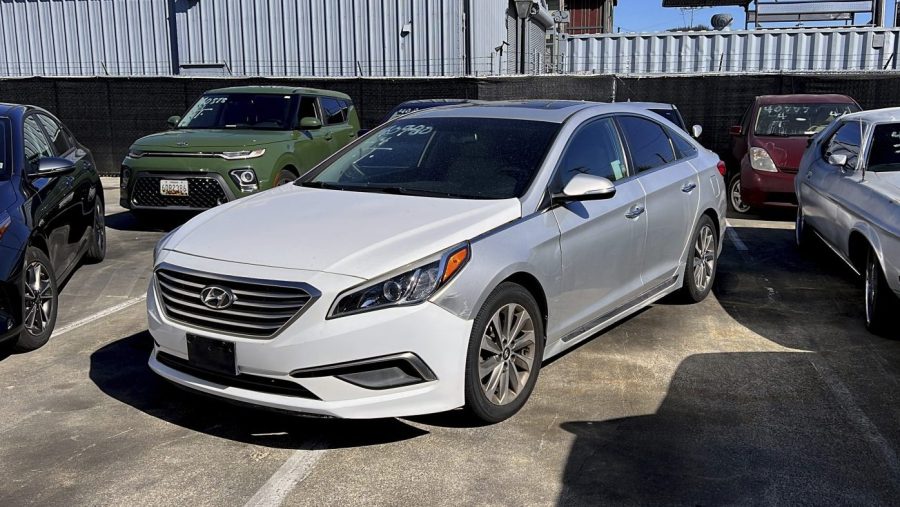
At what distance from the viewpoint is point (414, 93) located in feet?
49.9

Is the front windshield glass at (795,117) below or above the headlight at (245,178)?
above

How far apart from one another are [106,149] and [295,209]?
12.9 m

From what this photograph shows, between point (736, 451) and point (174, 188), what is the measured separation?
687 centimetres

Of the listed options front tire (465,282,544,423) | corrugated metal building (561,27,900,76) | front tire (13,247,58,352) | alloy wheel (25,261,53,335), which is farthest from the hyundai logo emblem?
corrugated metal building (561,27,900,76)

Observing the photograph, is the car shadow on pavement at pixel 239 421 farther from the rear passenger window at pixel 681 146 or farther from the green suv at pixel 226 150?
the green suv at pixel 226 150

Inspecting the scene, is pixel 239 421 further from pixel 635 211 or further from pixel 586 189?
pixel 635 211

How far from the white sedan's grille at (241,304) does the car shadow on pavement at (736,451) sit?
4.63 feet

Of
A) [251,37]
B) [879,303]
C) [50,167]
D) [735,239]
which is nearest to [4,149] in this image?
[50,167]

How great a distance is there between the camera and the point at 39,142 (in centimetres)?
657

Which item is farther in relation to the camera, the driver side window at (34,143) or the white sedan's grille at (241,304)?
the driver side window at (34,143)

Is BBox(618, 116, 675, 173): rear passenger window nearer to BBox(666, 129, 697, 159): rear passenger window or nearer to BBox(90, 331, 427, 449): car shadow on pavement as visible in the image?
BBox(666, 129, 697, 159): rear passenger window

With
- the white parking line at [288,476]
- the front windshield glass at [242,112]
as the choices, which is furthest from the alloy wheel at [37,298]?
the front windshield glass at [242,112]

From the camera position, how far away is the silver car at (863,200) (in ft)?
17.7

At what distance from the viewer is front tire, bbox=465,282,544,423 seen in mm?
3844
